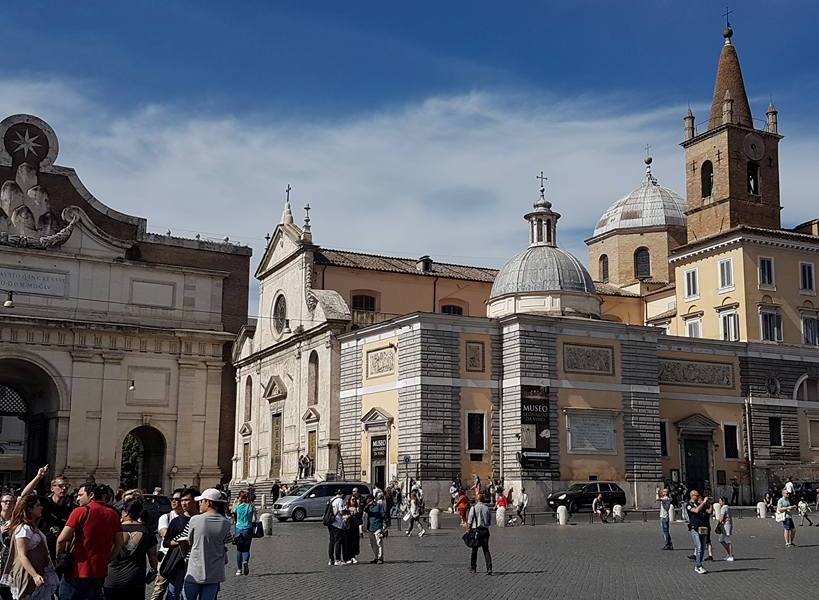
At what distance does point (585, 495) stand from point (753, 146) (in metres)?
21.9

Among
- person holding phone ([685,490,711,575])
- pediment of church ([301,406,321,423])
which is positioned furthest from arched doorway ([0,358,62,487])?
person holding phone ([685,490,711,575])

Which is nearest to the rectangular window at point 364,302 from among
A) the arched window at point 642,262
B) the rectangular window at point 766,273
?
the arched window at point 642,262

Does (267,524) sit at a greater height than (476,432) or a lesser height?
lesser

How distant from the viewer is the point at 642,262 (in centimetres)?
6244

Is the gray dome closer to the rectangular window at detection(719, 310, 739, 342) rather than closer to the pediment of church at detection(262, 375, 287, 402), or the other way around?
the rectangular window at detection(719, 310, 739, 342)

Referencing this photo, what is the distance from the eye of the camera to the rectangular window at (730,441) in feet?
159

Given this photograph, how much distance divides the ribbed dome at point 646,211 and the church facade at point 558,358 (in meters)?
4.30

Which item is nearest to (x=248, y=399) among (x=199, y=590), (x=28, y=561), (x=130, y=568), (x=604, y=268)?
(x=604, y=268)

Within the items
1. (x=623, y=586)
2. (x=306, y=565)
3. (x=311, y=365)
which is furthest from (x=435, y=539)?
(x=311, y=365)

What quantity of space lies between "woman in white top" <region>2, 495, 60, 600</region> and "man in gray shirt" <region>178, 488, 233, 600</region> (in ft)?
4.37

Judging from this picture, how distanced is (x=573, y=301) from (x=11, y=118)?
28.1 m

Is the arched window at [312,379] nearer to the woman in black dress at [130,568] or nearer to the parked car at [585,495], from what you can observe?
the parked car at [585,495]

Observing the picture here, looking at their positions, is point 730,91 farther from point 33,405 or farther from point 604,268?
point 33,405

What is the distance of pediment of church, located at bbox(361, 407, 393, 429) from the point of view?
4378 centimetres
